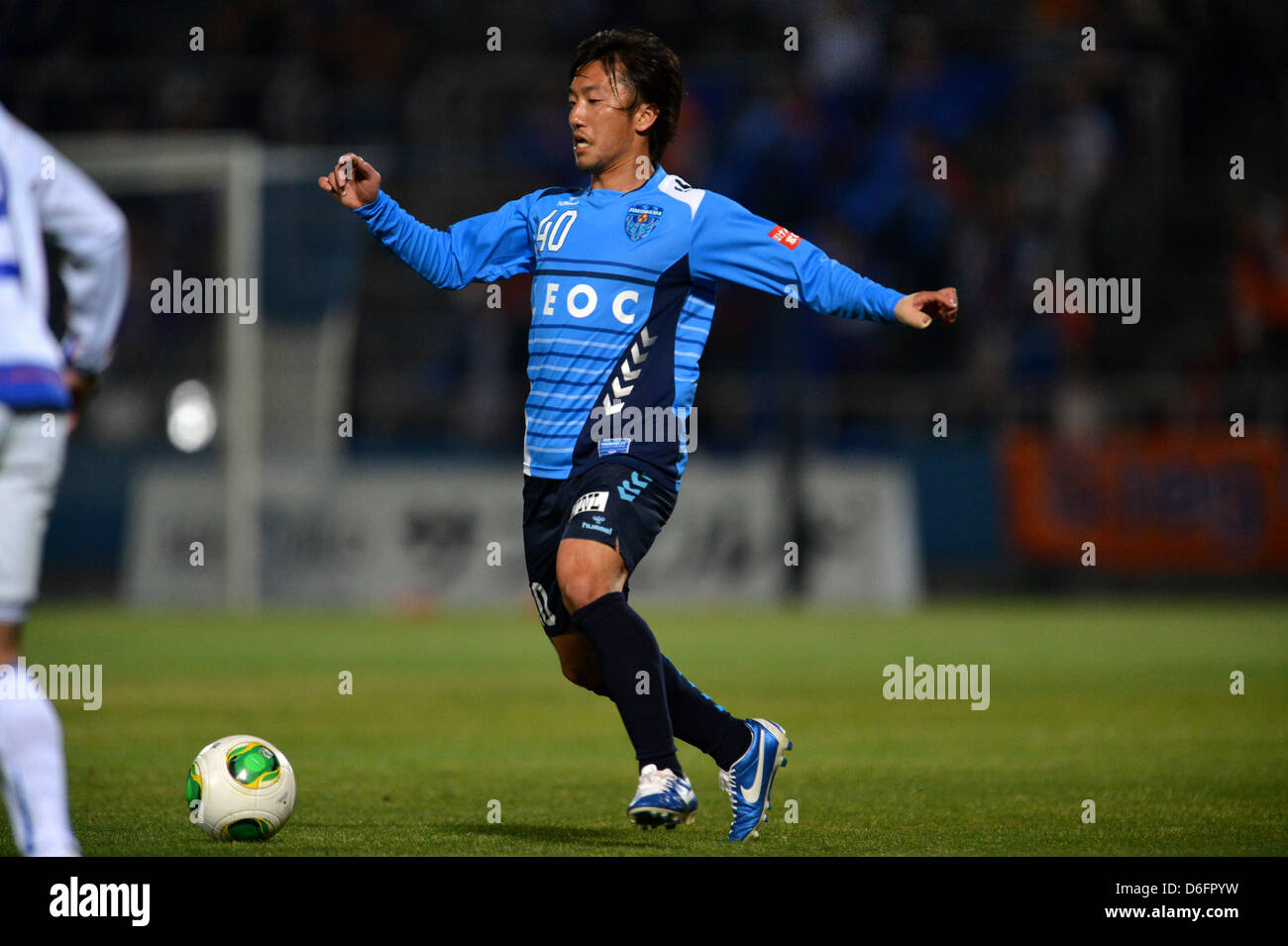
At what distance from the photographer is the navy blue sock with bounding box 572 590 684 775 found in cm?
522

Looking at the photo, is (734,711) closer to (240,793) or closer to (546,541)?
(546,541)

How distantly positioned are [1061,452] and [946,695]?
319 inches

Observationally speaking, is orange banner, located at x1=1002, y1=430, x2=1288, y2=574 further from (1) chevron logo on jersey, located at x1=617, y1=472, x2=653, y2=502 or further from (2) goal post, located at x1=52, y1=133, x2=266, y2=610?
(1) chevron logo on jersey, located at x1=617, y1=472, x2=653, y2=502

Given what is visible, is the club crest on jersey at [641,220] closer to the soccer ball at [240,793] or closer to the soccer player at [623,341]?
the soccer player at [623,341]

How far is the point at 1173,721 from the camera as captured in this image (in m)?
8.99

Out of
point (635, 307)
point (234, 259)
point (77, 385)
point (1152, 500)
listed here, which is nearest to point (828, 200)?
point (1152, 500)

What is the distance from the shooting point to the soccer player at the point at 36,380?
13.3ft

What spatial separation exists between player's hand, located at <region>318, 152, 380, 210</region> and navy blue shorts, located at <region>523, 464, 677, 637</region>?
103 cm

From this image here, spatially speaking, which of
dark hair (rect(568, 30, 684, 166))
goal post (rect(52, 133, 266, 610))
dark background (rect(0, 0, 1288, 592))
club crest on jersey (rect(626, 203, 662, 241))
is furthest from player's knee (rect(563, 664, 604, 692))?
dark background (rect(0, 0, 1288, 592))

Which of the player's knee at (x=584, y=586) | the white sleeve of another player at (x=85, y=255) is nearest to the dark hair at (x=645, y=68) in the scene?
the player's knee at (x=584, y=586)

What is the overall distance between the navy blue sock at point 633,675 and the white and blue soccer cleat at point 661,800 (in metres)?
0.06

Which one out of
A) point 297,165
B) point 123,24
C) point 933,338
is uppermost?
point 123,24

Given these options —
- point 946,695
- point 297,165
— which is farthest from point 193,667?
point 297,165
